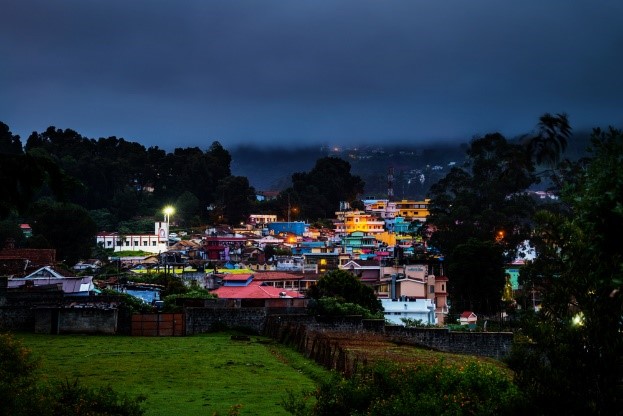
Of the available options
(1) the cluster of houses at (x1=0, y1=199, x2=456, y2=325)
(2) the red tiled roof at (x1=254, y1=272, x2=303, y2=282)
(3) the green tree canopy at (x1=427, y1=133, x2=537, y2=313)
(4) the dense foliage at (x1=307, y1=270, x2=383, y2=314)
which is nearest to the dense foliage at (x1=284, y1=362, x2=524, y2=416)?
(1) the cluster of houses at (x1=0, y1=199, x2=456, y2=325)

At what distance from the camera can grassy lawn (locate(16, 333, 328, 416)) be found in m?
16.7

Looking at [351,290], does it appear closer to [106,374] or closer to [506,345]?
[506,345]

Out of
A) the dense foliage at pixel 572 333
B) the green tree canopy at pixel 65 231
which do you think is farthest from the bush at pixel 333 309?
the green tree canopy at pixel 65 231

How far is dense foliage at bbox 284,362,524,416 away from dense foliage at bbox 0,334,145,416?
2.64 m

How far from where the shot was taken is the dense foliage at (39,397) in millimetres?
11320

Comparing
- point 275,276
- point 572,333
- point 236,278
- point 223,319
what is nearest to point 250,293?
point 236,278

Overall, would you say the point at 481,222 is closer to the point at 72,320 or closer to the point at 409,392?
the point at 72,320

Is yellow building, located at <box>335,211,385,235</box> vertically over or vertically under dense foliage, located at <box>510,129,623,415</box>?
over

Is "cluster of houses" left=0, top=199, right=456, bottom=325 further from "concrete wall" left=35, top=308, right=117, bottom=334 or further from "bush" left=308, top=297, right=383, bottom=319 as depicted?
"concrete wall" left=35, top=308, right=117, bottom=334

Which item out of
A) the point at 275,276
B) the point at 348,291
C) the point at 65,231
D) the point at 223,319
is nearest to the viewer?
the point at 223,319

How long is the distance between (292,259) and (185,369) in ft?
189

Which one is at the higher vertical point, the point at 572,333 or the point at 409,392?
Result: the point at 572,333

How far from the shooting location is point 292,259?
258 ft

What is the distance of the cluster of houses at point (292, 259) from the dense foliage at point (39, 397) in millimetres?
23157
